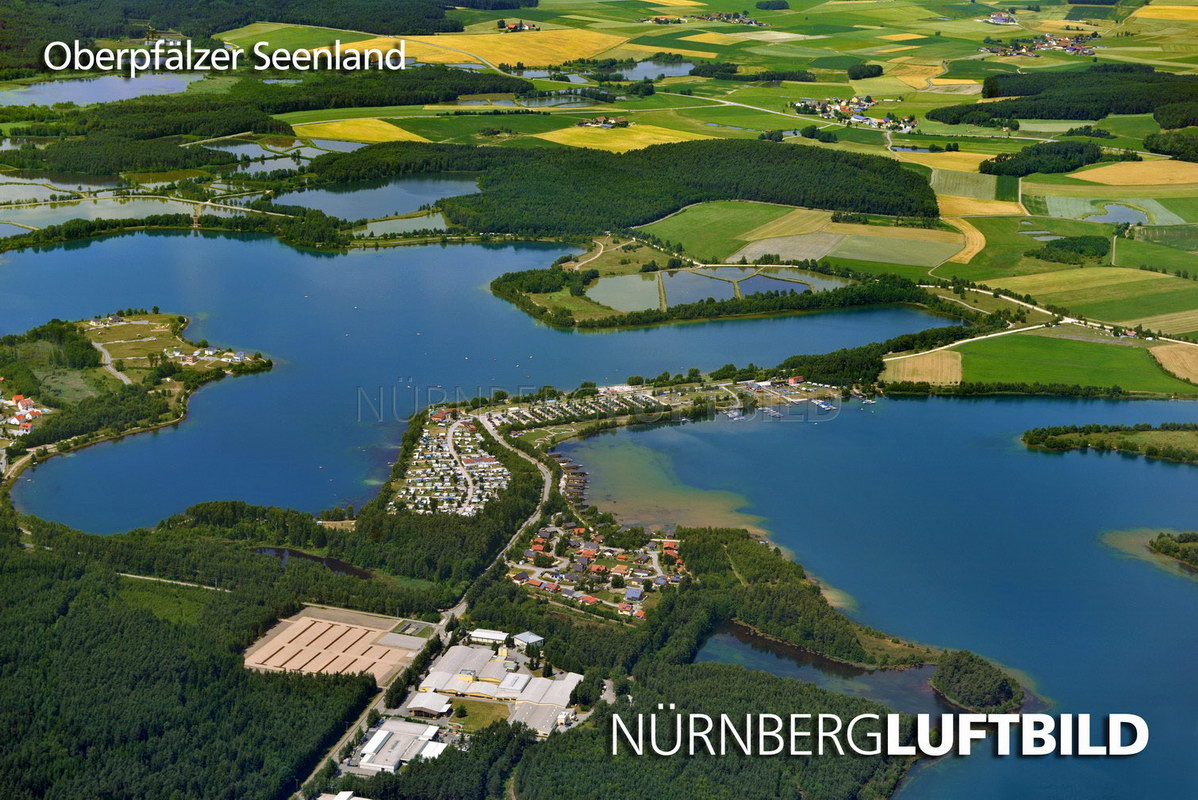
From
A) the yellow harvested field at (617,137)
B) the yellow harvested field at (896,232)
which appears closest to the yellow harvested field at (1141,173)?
the yellow harvested field at (896,232)

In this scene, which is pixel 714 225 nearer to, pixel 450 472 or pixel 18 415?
pixel 450 472

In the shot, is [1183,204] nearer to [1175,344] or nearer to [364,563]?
[1175,344]

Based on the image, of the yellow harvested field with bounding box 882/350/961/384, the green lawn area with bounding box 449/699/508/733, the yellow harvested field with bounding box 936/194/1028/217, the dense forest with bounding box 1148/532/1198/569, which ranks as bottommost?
the green lawn area with bounding box 449/699/508/733

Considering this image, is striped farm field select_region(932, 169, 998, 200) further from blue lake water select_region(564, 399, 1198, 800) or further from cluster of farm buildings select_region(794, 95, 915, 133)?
blue lake water select_region(564, 399, 1198, 800)

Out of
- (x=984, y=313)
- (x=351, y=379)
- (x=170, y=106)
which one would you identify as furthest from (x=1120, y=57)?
(x=351, y=379)

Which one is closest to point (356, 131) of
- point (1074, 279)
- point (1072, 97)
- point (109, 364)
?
point (109, 364)

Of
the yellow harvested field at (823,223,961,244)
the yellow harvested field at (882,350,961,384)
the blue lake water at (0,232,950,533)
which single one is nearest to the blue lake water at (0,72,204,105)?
the blue lake water at (0,232,950,533)
